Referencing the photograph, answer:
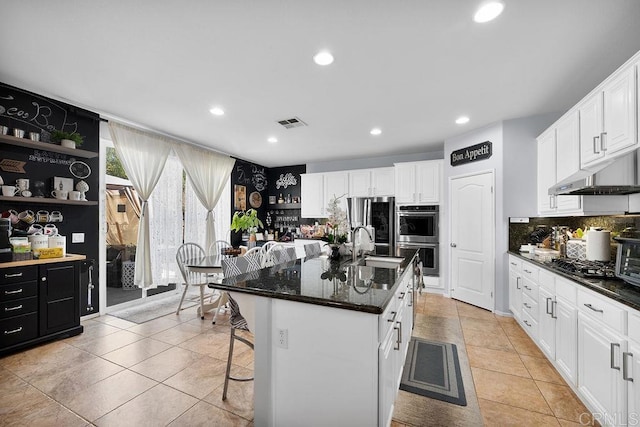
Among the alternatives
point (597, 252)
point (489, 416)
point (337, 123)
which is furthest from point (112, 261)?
point (597, 252)

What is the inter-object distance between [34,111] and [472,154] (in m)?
5.61

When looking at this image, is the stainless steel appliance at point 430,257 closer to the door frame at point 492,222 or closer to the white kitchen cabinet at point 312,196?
the door frame at point 492,222

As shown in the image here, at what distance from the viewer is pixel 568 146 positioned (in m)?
2.68

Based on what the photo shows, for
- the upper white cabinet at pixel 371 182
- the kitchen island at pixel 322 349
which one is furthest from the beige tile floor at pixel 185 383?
the upper white cabinet at pixel 371 182

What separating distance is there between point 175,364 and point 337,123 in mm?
3399

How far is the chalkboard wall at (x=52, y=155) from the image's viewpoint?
2926 millimetres

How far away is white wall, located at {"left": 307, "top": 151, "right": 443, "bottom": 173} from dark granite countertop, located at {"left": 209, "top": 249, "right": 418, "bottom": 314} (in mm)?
4021

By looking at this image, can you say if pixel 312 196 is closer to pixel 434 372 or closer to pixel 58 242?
pixel 58 242

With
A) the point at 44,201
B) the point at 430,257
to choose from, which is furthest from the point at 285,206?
the point at 44,201

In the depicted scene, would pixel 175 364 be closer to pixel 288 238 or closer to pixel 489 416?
pixel 489 416

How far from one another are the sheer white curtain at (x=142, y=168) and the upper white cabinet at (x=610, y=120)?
200 inches

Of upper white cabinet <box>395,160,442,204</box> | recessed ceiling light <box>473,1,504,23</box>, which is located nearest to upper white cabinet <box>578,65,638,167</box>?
recessed ceiling light <box>473,1,504,23</box>

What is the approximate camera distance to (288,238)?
263 inches

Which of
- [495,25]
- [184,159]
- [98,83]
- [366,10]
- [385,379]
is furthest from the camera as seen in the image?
[184,159]
